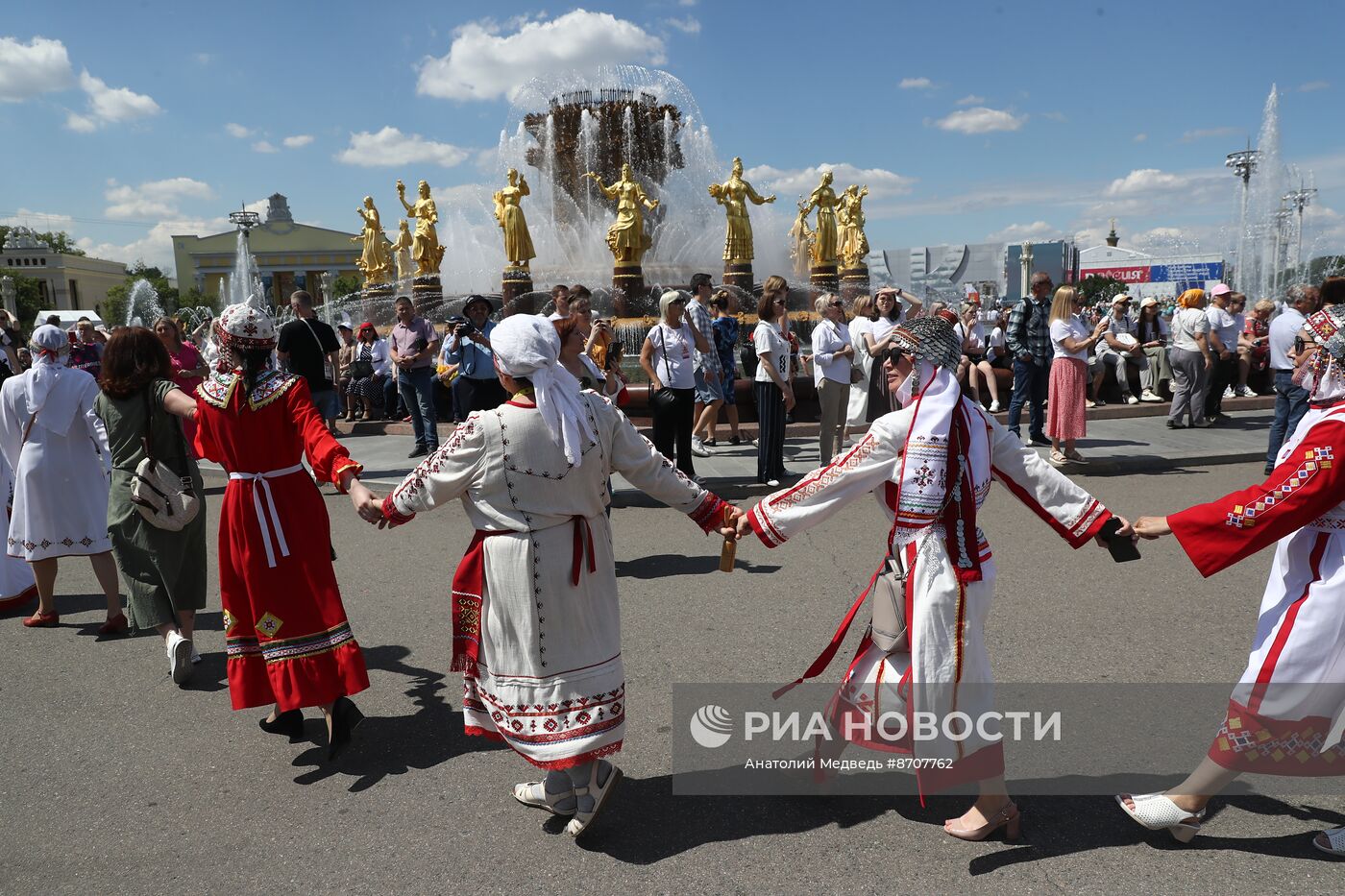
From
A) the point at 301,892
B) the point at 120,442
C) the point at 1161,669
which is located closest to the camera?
the point at 301,892

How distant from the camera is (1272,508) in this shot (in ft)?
9.37

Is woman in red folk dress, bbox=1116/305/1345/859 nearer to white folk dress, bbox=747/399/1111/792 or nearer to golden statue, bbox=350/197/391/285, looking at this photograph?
white folk dress, bbox=747/399/1111/792

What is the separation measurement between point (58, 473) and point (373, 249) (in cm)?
2204

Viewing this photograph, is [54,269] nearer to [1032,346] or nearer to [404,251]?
[404,251]

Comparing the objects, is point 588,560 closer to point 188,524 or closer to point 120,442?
point 188,524

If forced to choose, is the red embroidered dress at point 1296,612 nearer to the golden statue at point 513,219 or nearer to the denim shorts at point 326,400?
the denim shorts at point 326,400

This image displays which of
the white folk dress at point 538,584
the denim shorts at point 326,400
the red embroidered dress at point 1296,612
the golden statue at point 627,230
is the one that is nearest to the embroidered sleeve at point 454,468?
the white folk dress at point 538,584

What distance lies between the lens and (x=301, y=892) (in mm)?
2947

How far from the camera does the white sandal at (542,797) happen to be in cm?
325

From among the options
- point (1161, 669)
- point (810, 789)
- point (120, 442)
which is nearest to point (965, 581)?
point (810, 789)

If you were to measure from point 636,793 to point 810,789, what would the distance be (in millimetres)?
637

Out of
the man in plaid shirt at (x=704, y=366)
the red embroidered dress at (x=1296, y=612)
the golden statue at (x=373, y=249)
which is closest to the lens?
the red embroidered dress at (x=1296, y=612)

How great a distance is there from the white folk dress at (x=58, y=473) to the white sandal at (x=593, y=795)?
4022 millimetres

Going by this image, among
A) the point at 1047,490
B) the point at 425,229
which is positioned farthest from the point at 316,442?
the point at 425,229
